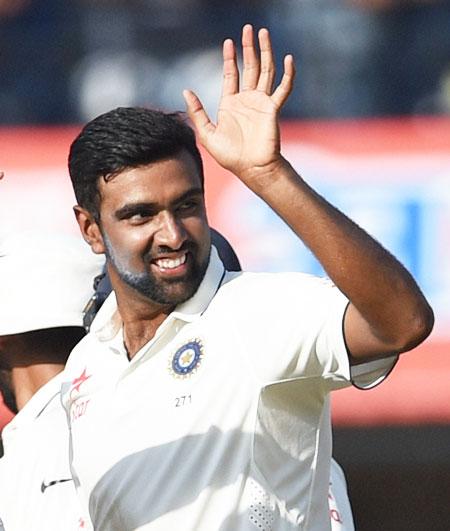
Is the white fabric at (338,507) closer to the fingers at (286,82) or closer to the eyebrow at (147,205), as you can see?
the eyebrow at (147,205)

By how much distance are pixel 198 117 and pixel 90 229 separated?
65 cm

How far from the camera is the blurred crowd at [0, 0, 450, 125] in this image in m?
7.73

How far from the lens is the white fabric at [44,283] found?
13.3 ft

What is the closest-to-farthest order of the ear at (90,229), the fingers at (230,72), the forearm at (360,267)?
the forearm at (360,267), the fingers at (230,72), the ear at (90,229)

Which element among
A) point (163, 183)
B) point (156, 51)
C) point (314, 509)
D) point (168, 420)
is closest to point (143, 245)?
point (163, 183)

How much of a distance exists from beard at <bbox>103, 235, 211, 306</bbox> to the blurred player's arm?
15.2 inches

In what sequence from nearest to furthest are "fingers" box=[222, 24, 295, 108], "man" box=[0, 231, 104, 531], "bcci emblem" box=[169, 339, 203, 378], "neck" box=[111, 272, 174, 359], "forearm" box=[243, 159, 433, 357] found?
"forearm" box=[243, 159, 433, 357]
"fingers" box=[222, 24, 295, 108]
"bcci emblem" box=[169, 339, 203, 378]
"neck" box=[111, 272, 174, 359]
"man" box=[0, 231, 104, 531]

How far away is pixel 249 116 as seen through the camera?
293 cm

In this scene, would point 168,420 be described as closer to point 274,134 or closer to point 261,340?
point 261,340

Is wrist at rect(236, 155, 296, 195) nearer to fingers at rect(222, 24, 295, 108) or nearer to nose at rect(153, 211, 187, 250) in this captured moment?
fingers at rect(222, 24, 295, 108)

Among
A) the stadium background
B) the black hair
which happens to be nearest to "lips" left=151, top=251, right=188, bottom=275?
the black hair

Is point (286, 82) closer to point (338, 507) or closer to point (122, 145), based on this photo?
point (122, 145)

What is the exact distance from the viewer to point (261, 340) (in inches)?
121

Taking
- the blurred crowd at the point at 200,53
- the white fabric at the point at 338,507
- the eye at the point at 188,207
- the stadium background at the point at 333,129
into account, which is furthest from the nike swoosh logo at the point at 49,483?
the blurred crowd at the point at 200,53
